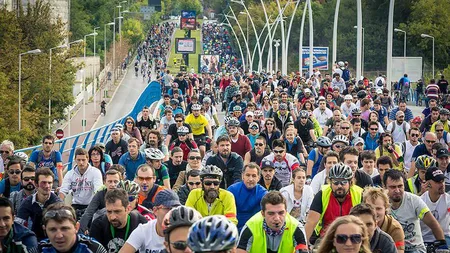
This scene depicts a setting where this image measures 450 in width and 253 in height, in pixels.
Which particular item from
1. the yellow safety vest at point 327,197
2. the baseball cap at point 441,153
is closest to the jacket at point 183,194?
the yellow safety vest at point 327,197

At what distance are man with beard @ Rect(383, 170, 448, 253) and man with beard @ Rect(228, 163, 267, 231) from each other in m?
1.73

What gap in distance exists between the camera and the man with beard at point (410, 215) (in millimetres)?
11367

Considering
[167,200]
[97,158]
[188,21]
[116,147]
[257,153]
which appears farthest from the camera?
[188,21]

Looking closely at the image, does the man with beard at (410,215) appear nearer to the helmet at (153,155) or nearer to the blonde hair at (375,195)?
the blonde hair at (375,195)

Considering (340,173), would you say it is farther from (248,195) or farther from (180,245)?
(180,245)

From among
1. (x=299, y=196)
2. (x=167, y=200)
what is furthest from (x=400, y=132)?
(x=167, y=200)

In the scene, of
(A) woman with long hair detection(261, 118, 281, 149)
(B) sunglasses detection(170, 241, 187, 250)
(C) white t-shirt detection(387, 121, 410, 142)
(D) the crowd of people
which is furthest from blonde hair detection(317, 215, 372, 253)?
(C) white t-shirt detection(387, 121, 410, 142)

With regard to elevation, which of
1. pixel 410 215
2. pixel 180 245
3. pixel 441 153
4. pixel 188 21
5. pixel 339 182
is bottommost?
pixel 410 215

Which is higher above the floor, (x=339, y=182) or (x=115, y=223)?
(x=339, y=182)

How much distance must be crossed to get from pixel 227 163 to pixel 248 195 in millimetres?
3477

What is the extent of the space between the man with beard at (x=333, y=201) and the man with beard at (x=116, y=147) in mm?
9484

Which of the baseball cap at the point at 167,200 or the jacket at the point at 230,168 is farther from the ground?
the baseball cap at the point at 167,200

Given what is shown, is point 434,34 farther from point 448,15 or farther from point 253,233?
point 253,233

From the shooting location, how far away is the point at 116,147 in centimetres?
2062
